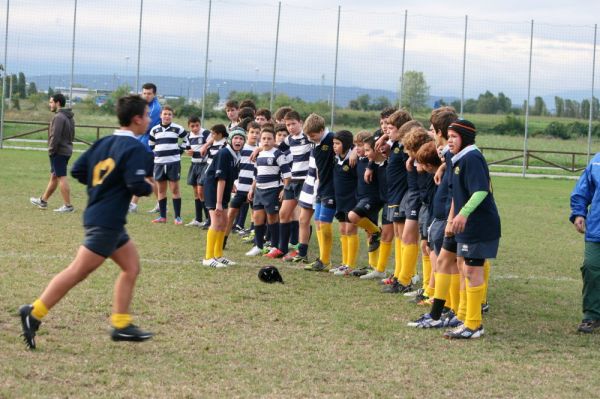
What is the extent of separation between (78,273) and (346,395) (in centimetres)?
210

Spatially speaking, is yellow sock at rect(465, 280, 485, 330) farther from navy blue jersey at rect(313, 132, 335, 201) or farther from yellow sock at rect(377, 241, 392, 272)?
navy blue jersey at rect(313, 132, 335, 201)

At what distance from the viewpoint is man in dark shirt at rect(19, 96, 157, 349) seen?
20.9 feet

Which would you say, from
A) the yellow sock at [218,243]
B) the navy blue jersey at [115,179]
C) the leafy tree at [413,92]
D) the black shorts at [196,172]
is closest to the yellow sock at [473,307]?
the navy blue jersey at [115,179]

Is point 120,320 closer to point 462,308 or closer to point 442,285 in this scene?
point 442,285

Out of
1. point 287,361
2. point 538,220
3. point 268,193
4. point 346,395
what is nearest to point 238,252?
point 268,193

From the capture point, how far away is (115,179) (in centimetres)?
647

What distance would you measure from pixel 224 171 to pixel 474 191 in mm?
4278

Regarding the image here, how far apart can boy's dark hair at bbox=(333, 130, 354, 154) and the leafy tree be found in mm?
19722

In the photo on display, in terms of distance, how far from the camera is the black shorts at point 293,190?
1166 centimetres

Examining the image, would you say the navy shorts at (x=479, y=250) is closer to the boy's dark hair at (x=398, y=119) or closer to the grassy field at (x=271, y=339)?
the grassy field at (x=271, y=339)

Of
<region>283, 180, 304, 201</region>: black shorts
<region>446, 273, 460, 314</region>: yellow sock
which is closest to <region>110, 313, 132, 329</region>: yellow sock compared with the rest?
<region>446, 273, 460, 314</region>: yellow sock

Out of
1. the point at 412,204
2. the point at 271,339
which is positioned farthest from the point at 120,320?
the point at 412,204

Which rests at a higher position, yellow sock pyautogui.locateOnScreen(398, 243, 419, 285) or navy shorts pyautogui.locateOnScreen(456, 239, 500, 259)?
navy shorts pyautogui.locateOnScreen(456, 239, 500, 259)

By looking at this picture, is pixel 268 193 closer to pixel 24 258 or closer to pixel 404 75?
pixel 24 258
